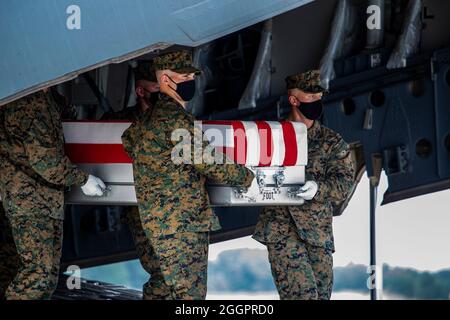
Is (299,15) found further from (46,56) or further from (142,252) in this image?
(46,56)

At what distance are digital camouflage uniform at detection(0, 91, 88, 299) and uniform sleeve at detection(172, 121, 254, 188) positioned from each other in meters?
0.74

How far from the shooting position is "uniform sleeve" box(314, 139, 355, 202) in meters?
7.46

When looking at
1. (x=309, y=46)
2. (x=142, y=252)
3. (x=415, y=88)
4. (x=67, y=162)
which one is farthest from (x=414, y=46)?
(x=67, y=162)

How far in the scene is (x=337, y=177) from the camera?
7.56 metres

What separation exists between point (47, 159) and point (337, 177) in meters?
1.75

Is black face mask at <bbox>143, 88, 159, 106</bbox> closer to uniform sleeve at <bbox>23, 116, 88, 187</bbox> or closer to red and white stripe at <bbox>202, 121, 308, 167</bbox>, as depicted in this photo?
red and white stripe at <bbox>202, 121, 308, 167</bbox>

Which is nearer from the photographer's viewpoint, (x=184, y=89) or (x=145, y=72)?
(x=184, y=89)

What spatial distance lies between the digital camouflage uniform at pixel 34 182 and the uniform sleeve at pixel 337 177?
143 centimetres

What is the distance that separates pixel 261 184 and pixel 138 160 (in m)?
0.79

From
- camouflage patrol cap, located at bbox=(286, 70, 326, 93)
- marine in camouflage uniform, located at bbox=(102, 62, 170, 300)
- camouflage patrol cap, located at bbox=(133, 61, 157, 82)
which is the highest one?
camouflage patrol cap, located at bbox=(133, 61, 157, 82)

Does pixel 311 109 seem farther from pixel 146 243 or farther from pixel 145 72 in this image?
pixel 146 243

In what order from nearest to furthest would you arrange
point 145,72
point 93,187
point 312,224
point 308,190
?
point 93,187, point 308,190, point 312,224, point 145,72
